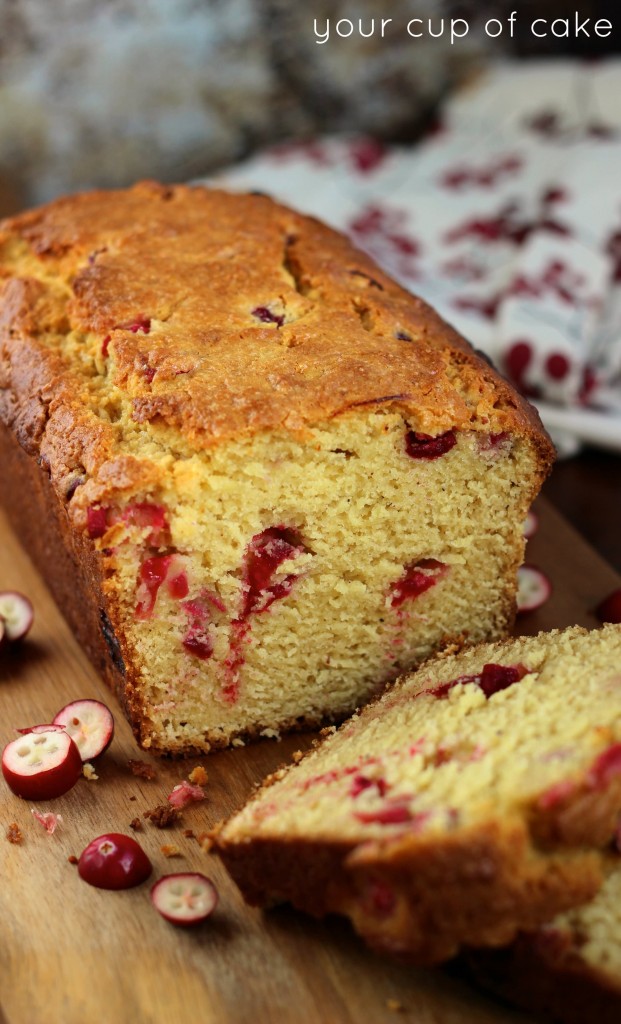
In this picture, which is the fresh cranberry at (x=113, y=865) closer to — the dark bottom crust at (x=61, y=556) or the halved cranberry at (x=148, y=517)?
the dark bottom crust at (x=61, y=556)

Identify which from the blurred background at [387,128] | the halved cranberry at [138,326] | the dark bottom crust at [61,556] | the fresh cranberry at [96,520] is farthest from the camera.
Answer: the blurred background at [387,128]

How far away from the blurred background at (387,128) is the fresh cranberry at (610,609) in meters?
1.53

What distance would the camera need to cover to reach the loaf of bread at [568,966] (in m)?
2.33

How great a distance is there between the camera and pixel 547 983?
237 cm

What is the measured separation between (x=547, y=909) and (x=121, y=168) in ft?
18.6

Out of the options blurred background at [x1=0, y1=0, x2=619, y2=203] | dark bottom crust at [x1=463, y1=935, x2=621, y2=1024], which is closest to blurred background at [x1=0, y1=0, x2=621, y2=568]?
blurred background at [x1=0, y1=0, x2=619, y2=203]

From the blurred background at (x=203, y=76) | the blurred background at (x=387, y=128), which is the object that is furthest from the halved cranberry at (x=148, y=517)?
the blurred background at (x=203, y=76)

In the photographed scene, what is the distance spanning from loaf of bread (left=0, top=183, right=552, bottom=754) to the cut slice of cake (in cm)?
42

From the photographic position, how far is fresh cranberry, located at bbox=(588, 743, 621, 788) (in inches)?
93.4

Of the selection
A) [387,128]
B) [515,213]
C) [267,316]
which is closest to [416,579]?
[267,316]

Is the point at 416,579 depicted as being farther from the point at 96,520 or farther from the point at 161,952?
the point at 161,952

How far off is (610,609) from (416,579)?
0.81m

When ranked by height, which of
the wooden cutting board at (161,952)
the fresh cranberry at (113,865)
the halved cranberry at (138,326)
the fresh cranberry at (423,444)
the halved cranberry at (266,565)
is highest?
the halved cranberry at (138,326)

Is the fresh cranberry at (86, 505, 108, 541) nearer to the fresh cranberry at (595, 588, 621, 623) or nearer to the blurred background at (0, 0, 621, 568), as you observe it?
the fresh cranberry at (595, 588, 621, 623)
